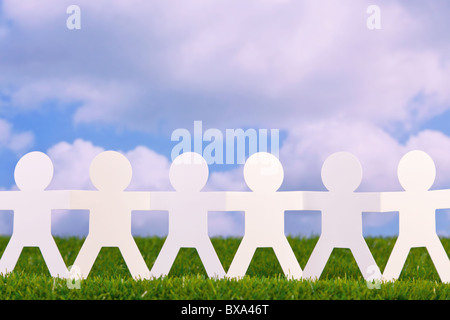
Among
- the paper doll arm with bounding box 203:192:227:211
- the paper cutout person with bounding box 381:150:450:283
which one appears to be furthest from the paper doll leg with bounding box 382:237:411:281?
the paper doll arm with bounding box 203:192:227:211

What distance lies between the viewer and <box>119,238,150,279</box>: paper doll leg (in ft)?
14.4

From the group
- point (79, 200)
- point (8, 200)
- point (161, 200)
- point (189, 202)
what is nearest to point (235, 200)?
point (189, 202)

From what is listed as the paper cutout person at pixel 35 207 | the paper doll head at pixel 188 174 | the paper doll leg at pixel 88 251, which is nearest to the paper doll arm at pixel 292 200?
the paper doll head at pixel 188 174

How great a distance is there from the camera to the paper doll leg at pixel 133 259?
4395 millimetres

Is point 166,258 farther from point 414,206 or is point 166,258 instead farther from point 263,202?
point 414,206

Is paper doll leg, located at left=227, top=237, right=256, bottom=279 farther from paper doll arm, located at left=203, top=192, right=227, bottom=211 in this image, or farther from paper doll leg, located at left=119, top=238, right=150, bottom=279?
paper doll leg, located at left=119, top=238, right=150, bottom=279

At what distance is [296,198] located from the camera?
168 inches

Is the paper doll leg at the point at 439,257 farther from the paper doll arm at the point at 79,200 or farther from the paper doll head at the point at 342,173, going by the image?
the paper doll arm at the point at 79,200

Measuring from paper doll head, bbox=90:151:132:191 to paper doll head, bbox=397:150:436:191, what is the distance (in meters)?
2.09

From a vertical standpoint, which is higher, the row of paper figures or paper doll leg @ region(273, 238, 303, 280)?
the row of paper figures
